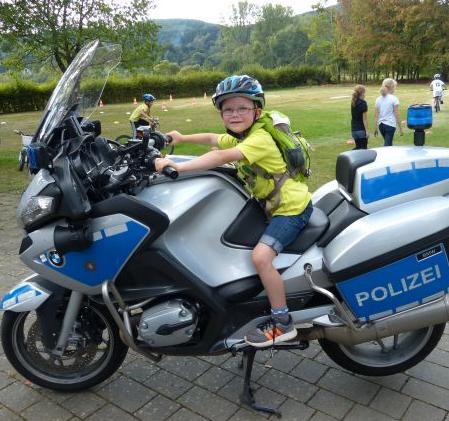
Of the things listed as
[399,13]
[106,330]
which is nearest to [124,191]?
[106,330]

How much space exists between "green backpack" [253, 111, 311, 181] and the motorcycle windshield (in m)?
1.04

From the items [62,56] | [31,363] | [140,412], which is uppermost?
[62,56]

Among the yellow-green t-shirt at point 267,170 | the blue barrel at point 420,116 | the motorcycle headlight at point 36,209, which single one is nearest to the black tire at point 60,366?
the motorcycle headlight at point 36,209

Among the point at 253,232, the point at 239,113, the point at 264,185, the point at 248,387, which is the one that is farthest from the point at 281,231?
the point at 248,387

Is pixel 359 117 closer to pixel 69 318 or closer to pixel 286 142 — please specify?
pixel 286 142

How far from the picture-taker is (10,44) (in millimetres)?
24141

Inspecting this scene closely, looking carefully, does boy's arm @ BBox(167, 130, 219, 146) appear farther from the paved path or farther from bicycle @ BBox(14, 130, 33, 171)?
the paved path

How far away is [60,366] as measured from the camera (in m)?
3.22

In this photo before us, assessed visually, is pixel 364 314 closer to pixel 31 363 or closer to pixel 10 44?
pixel 31 363

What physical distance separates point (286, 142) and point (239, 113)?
0.31 metres

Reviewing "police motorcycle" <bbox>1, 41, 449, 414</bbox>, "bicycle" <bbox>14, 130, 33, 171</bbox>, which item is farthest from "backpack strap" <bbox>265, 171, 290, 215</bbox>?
"bicycle" <bbox>14, 130, 33, 171</bbox>

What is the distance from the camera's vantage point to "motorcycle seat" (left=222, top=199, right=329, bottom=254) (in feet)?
9.48

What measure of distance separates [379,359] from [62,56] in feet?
86.2

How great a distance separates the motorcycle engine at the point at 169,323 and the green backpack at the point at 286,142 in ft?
3.16
